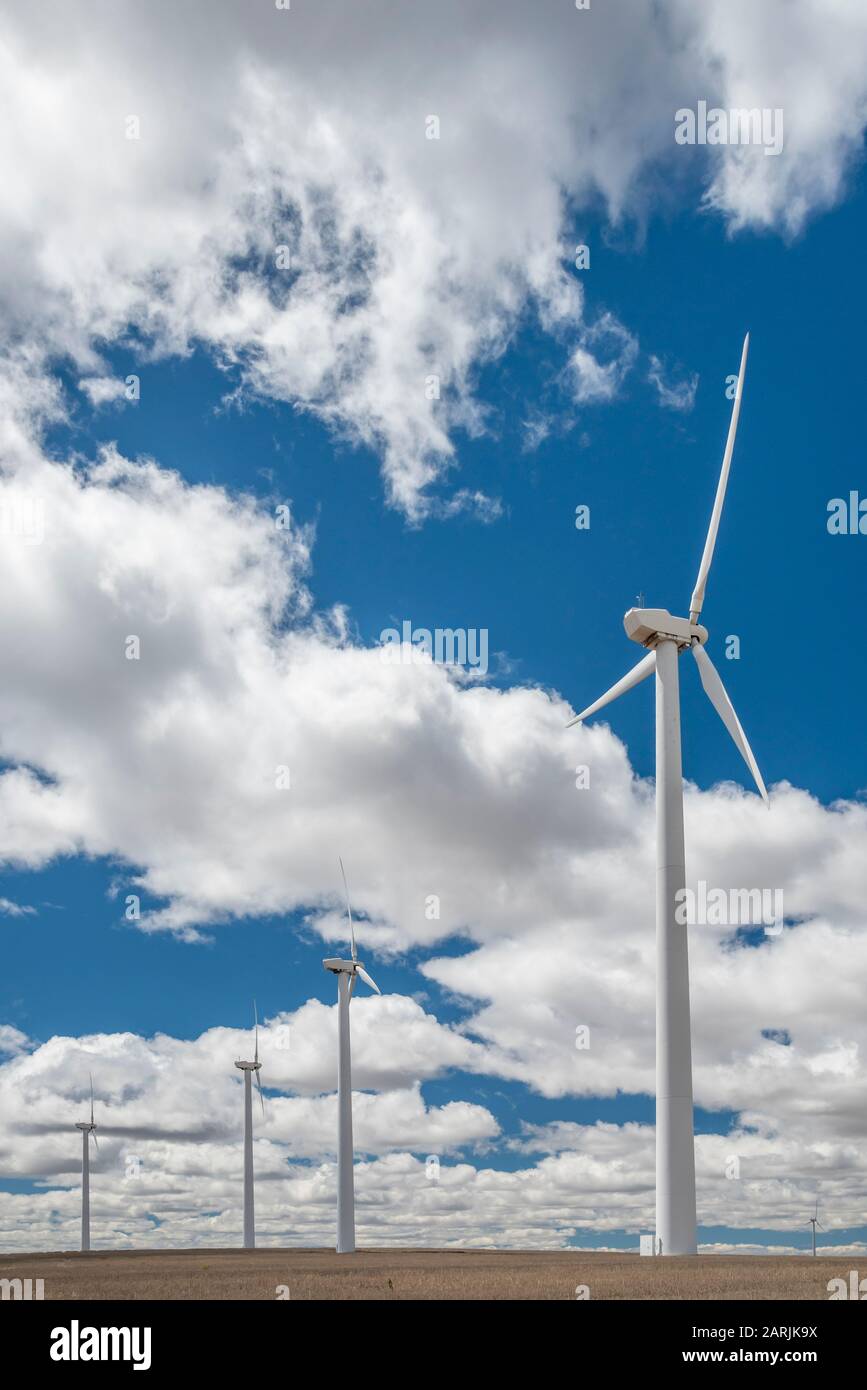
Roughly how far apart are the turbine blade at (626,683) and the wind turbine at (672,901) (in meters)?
0.06

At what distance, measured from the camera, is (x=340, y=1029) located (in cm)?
9575

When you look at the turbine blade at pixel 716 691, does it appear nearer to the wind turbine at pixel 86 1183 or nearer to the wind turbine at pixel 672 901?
the wind turbine at pixel 672 901

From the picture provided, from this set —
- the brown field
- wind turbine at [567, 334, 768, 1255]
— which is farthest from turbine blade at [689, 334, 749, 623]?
the brown field

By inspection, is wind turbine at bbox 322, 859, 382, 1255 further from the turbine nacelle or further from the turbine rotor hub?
the turbine nacelle

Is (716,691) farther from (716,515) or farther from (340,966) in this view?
(340,966)

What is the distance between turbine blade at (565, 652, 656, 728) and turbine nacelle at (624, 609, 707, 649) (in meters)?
0.81

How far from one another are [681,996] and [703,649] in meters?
18.3

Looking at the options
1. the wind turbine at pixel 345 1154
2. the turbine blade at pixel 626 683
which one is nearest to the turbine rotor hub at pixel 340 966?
the wind turbine at pixel 345 1154

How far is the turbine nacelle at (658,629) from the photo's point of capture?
2378 inches

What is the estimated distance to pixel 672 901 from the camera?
2066 inches

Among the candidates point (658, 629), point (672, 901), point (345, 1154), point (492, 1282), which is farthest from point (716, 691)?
point (345, 1154)

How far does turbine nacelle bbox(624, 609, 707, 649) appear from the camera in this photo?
198ft
